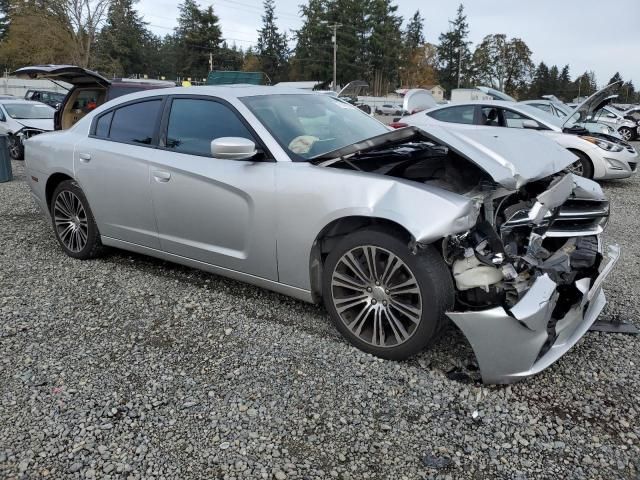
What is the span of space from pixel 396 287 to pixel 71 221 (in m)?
3.42

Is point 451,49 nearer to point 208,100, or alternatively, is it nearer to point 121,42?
point 121,42

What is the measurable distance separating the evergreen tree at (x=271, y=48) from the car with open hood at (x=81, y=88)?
7851 centimetres

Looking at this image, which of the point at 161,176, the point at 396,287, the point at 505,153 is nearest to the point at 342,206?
the point at 396,287

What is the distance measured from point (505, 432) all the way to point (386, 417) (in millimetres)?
553

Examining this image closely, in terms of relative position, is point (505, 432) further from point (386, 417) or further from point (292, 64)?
point (292, 64)

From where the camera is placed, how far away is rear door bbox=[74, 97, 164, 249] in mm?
3955

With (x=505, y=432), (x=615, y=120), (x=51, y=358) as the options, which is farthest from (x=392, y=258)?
(x=615, y=120)

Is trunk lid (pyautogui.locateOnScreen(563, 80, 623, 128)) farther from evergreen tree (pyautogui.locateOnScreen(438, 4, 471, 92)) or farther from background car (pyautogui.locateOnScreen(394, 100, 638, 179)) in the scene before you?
evergreen tree (pyautogui.locateOnScreen(438, 4, 471, 92))

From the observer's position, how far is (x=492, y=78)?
8200cm

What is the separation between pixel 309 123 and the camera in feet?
12.0

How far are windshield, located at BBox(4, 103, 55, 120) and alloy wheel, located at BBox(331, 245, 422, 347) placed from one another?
481 inches

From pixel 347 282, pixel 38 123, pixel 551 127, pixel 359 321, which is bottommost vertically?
pixel 359 321

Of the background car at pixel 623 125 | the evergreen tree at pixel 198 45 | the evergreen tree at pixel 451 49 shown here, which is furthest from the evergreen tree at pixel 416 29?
the background car at pixel 623 125

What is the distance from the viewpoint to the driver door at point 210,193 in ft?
10.8
